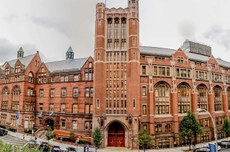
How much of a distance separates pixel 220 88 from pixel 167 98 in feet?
73.0

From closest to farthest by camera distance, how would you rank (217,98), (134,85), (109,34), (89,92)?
1. (134,85)
2. (109,34)
3. (89,92)
4. (217,98)

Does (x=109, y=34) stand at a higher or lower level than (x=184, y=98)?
higher

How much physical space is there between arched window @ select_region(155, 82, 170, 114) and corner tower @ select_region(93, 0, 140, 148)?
6533 millimetres

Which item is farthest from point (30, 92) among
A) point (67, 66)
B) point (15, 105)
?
point (67, 66)

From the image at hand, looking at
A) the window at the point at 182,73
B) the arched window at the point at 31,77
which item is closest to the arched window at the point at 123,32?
the window at the point at 182,73

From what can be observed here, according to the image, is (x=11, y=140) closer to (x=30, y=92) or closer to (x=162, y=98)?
(x=30, y=92)

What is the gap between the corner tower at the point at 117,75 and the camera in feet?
141

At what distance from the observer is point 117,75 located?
148ft

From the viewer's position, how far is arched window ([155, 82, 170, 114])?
48094mm

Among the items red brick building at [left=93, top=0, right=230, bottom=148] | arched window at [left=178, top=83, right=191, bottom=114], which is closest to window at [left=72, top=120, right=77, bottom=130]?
red brick building at [left=93, top=0, right=230, bottom=148]

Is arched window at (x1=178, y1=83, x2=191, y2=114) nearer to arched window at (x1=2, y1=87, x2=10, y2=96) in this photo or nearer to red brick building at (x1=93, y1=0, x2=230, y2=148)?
red brick building at (x1=93, y1=0, x2=230, y2=148)

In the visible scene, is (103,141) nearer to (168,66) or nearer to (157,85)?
(157,85)

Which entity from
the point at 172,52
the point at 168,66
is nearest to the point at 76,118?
the point at 168,66

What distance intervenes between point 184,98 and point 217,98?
14967mm
